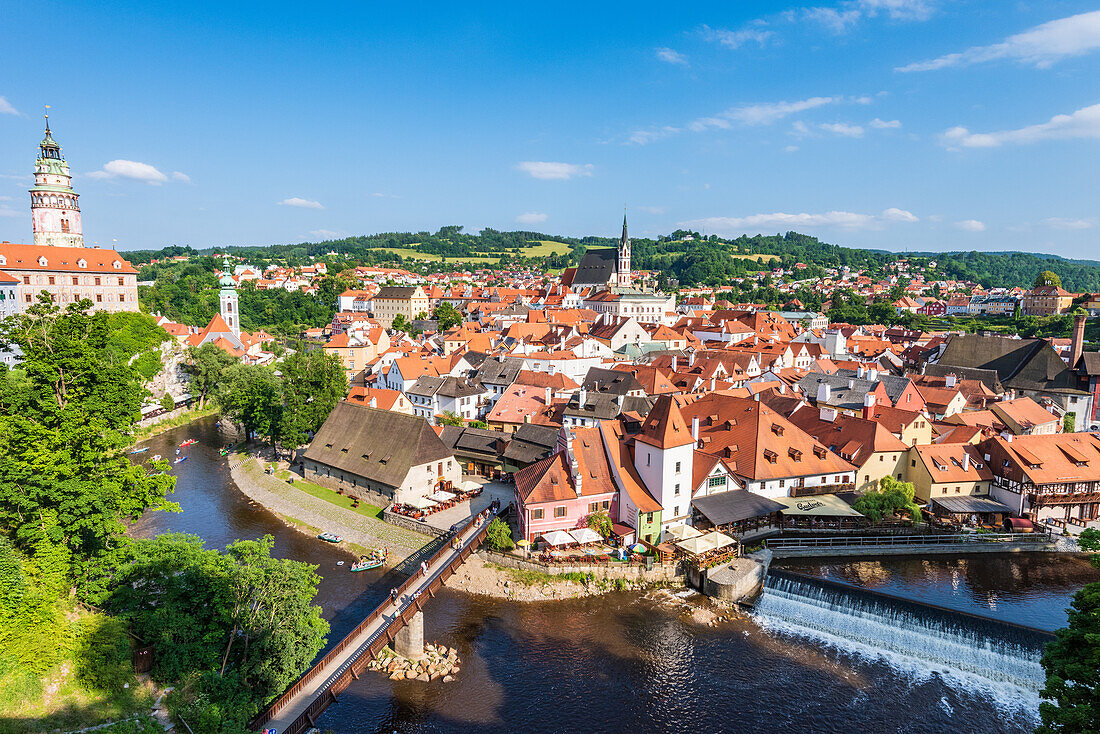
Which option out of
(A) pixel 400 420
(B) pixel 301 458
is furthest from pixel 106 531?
(B) pixel 301 458

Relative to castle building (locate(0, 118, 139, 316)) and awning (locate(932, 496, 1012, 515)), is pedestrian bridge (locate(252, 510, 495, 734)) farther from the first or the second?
castle building (locate(0, 118, 139, 316))

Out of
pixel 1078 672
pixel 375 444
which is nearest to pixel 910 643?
pixel 1078 672

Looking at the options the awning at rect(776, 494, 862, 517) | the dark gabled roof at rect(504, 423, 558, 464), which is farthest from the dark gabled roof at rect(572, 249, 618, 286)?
the awning at rect(776, 494, 862, 517)

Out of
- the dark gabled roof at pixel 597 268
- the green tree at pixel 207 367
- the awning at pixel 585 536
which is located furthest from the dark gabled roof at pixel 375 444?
the dark gabled roof at pixel 597 268

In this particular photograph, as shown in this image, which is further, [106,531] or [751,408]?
[751,408]

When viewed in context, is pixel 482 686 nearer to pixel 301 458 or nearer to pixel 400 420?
pixel 400 420
